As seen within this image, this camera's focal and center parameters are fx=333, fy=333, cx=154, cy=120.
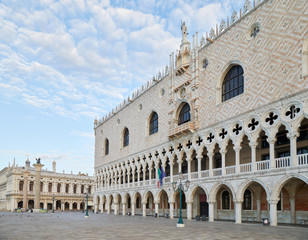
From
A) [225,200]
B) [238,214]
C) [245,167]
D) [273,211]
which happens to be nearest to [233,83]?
[245,167]

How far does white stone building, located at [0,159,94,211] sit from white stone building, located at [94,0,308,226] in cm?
4108

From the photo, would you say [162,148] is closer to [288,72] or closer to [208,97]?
[208,97]

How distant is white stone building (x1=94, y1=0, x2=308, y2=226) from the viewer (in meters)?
18.2

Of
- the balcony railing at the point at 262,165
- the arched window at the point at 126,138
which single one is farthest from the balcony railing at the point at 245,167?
the arched window at the point at 126,138

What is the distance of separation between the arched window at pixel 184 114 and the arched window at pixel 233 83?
4.61 metres

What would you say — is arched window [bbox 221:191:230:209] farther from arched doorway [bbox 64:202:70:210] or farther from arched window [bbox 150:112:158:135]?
arched doorway [bbox 64:202:70:210]

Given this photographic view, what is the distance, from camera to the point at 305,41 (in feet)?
57.7

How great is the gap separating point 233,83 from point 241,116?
2.91 meters

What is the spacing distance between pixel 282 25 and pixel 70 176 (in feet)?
208

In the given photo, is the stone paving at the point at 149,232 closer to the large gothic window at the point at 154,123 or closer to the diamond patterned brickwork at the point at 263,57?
the diamond patterned brickwork at the point at 263,57

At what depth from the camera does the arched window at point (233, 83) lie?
22.4 meters

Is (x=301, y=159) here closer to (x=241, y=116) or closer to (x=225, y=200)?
(x=241, y=116)

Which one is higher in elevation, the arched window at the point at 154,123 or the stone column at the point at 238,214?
the arched window at the point at 154,123

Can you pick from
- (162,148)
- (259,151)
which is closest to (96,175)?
(162,148)
